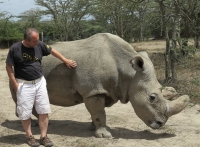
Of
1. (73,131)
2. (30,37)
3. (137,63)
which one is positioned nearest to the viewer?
(30,37)

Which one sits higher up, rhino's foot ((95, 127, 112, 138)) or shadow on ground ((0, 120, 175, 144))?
rhino's foot ((95, 127, 112, 138))

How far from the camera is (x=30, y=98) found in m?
5.06

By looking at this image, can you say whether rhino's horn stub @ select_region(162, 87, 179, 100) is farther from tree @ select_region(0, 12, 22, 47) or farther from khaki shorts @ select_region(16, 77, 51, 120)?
tree @ select_region(0, 12, 22, 47)

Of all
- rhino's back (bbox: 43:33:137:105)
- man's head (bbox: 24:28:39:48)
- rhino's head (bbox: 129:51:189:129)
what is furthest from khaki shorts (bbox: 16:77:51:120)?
rhino's head (bbox: 129:51:189:129)

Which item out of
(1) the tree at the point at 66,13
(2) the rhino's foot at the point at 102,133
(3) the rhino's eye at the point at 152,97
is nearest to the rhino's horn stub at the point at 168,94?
(3) the rhino's eye at the point at 152,97

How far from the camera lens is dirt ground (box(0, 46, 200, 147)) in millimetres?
5543

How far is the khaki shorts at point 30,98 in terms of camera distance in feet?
16.5

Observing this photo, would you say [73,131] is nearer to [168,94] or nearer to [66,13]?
[168,94]

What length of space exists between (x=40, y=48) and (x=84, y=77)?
2.87ft

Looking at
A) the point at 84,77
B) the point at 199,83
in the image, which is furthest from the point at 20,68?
the point at 199,83

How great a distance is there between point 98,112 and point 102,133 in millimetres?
378

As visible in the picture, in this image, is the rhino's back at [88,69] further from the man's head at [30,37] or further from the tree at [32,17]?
the tree at [32,17]

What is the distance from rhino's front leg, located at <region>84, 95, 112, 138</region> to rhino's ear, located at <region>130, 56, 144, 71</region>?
0.75 meters

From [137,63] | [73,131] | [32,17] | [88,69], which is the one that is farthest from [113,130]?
[32,17]
